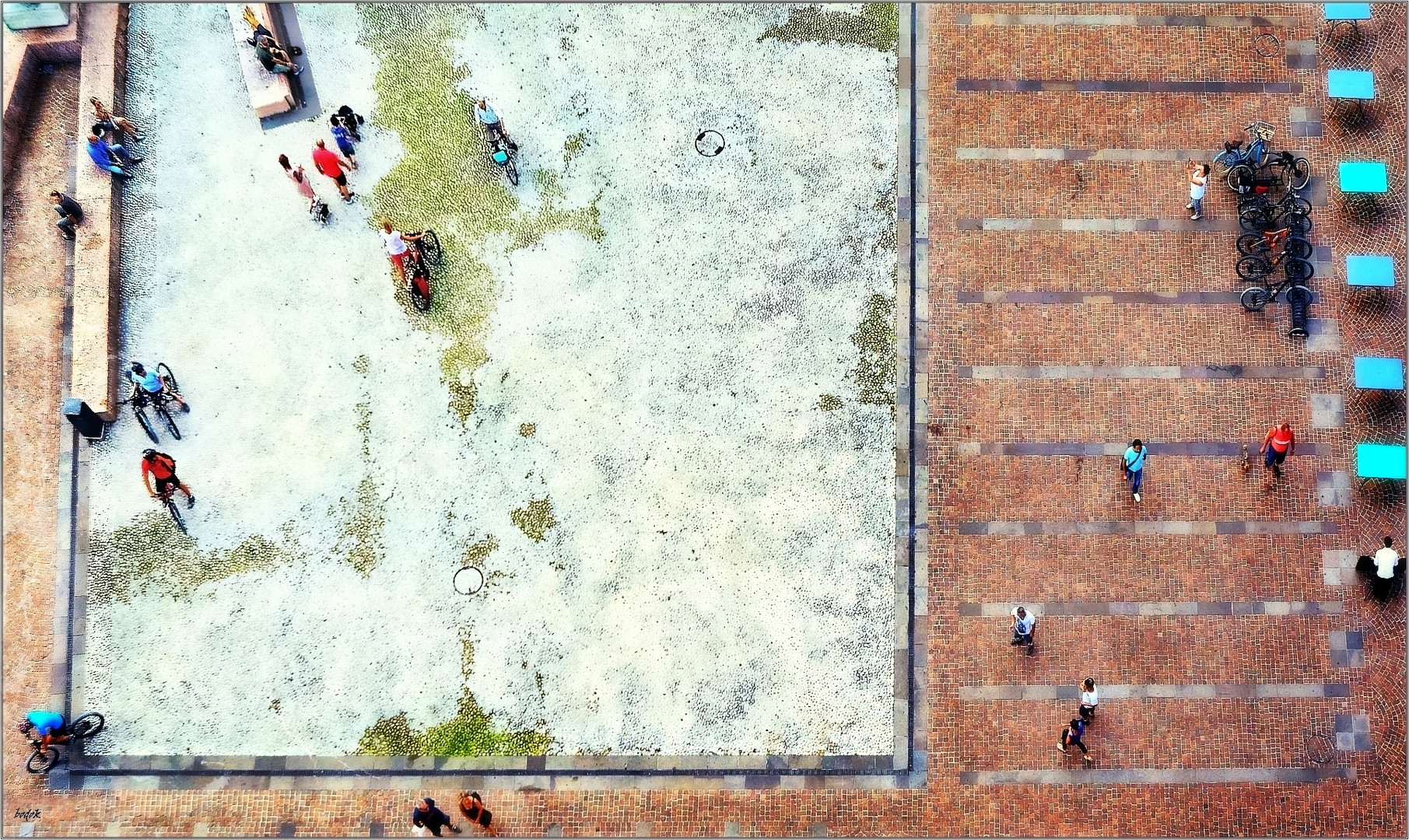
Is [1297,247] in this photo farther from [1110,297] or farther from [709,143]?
[709,143]

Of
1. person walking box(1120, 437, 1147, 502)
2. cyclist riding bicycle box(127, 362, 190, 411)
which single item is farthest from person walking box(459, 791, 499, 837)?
person walking box(1120, 437, 1147, 502)

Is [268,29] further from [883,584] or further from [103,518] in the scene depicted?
[883,584]

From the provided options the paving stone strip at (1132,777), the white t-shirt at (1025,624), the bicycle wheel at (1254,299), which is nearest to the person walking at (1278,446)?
the bicycle wheel at (1254,299)

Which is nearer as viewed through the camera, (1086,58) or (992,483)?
(992,483)

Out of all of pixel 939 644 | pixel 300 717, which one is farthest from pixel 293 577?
pixel 939 644

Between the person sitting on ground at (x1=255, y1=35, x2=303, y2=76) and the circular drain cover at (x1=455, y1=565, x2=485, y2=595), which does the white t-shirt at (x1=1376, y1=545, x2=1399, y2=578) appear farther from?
the person sitting on ground at (x1=255, y1=35, x2=303, y2=76)
